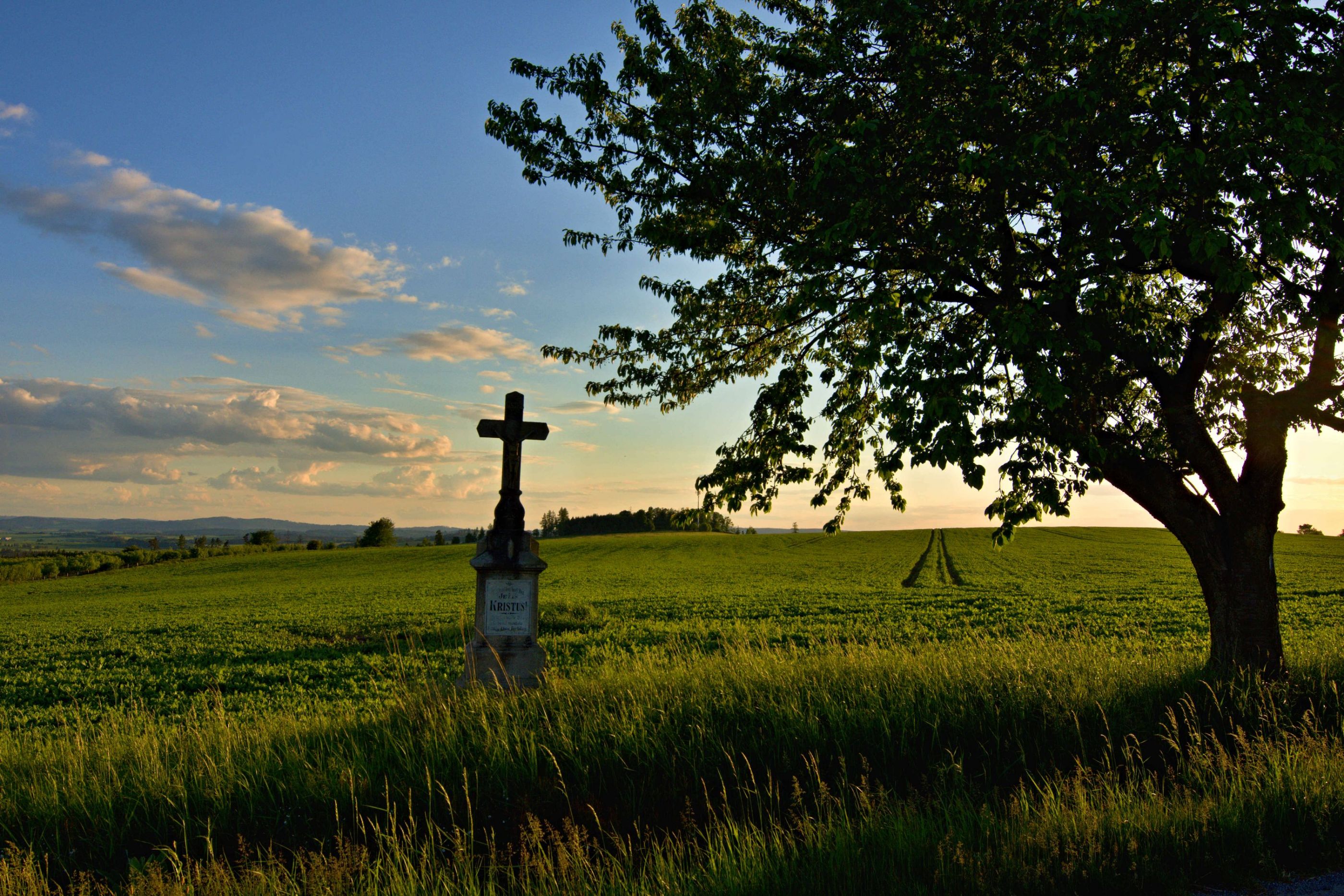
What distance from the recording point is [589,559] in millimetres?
61469

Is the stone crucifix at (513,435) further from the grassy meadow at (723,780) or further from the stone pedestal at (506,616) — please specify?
the grassy meadow at (723,780)

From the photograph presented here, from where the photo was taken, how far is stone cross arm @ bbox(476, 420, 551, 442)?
10.1m

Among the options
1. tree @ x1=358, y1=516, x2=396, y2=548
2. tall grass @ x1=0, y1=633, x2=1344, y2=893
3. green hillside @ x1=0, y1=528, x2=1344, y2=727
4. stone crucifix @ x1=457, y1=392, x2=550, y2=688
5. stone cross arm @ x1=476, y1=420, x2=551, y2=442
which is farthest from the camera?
tree @ x1=358, y1=516, x2=396, y2=548

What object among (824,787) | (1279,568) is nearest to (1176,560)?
(1279,568)

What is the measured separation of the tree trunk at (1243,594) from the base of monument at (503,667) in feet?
27.3

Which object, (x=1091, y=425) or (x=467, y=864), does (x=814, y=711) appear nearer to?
(x=467, y=864)

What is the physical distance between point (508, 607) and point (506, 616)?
125mm

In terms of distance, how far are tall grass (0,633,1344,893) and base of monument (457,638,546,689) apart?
0.57 metres

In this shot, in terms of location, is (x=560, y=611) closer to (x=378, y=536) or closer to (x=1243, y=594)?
(x=1243, y=594)

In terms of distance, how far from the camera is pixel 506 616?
9.32 metres

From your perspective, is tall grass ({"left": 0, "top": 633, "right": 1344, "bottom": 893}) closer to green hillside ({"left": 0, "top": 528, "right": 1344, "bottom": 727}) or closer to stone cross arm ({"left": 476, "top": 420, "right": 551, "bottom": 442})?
green hillside ({"left": 0, "top": 528, "right": 1344, "bottom": 727})

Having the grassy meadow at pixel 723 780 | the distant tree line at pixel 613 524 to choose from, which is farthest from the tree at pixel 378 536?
the grassy meadow at pixel 723 780

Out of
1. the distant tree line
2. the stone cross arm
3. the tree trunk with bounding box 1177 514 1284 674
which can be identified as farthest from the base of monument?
the distant tree line

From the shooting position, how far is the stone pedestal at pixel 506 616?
29.9 feet
